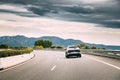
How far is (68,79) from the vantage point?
1223 cm

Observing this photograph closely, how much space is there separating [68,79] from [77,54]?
21505 mm

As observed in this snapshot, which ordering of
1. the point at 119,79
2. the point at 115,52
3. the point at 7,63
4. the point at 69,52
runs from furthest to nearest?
1. the point at 69,52
2. the point at 115,52
3. the point at 7,63
4. the point at 119,79

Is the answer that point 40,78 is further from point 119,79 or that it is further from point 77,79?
point 119,79

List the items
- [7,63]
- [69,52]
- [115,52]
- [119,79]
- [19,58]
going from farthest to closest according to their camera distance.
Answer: [69,52], [115,52], [19,58], [7,63], [119,79]

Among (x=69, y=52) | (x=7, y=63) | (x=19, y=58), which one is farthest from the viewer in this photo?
(x=69, y=52)

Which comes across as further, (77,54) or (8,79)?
(77,54)

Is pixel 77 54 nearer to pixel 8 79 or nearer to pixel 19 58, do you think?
pixel 19 58

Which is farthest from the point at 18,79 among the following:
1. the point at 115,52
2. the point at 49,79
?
the point at 115,52

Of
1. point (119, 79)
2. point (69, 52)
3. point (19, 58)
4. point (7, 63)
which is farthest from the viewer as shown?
point (69, 52)

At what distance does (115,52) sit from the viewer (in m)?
29.8

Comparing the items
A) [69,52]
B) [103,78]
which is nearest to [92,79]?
[103,78]

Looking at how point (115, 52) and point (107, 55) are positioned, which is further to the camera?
point (107, 55)

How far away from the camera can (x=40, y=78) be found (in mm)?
12688

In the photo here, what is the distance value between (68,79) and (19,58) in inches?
521
